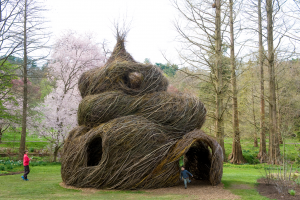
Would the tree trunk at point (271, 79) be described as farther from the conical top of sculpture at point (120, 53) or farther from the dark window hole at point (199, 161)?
the conical top of sculpture at point (120, 53)

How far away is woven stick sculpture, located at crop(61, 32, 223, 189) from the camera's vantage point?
8.63 m

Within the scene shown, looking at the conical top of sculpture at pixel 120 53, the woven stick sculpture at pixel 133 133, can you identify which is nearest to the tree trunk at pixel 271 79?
the woven stick sculpture at pixel 133 133

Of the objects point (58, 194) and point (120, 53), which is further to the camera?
point (120, 53)

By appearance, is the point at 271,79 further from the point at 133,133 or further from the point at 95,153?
the point at 95,153

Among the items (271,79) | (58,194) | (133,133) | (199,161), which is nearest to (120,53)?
(133,133)

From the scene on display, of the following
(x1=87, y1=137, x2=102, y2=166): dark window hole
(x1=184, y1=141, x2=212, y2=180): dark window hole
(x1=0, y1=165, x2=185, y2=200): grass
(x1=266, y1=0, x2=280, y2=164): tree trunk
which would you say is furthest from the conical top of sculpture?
(x1=266, y1=0, x2=280, y2=164): tree trunk

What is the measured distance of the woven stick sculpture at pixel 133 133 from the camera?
28.3 ft

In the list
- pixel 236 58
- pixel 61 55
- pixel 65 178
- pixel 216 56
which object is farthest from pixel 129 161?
pixel 61 55

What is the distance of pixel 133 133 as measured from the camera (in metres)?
8.68

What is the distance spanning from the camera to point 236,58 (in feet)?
63.3

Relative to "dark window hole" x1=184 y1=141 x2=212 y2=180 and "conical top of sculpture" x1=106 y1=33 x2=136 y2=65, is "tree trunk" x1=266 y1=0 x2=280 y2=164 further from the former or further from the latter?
"conical top of sculpture" x1=106 y1=33 x2=136 y2=65

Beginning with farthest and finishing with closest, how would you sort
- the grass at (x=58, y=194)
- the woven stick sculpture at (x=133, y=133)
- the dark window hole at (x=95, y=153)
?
the dark window hole at (x=95, y=153) → the woven stick sculpture at (x=133, y=133) → the grass at (x=58, y=194)

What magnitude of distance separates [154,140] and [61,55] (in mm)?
14967

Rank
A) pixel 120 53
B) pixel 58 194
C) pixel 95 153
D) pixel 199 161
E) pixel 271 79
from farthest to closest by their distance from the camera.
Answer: pixel 271 79, pixel 120 53, pixel 199 161, pixel 95 153, pixel 58 194
